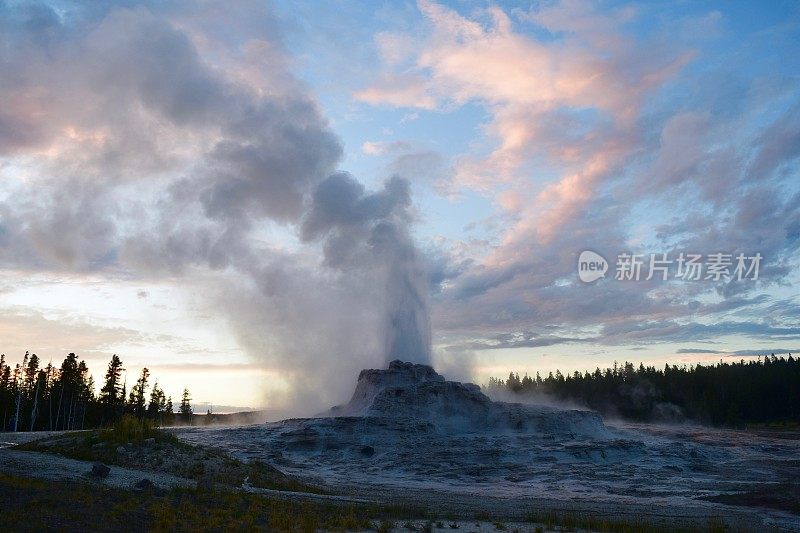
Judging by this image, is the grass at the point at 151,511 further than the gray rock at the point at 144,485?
No

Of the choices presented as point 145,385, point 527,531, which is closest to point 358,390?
point 527,531

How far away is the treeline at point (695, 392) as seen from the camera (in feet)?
340

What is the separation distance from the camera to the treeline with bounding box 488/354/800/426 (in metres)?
104

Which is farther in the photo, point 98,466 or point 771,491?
point 771,491

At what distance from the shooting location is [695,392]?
381 ft

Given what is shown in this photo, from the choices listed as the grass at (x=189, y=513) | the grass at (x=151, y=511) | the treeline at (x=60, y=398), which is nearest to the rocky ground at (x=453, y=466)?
the grass at (x=189, y=513)

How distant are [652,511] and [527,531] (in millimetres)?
9102

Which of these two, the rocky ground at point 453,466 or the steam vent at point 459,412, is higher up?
the steam vent at point 459,412

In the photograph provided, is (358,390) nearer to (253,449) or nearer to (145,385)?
(253,449)

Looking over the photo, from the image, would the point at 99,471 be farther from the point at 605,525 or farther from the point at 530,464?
the point at 530,464

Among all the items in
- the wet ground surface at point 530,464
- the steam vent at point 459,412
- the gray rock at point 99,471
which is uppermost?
the steam vent at point 459,412

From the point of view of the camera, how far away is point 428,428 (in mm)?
49094

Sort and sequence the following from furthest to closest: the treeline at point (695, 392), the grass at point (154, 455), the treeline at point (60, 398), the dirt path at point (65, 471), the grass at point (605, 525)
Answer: the treeline at point (695, 392)
the treeline at point (60, 398)
the grass at point (154, 455)
the dirt path at point (65, 471)
the grass at point (605, 525)

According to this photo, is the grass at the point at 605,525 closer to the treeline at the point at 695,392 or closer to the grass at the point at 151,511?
the grass at the point at 151,511
